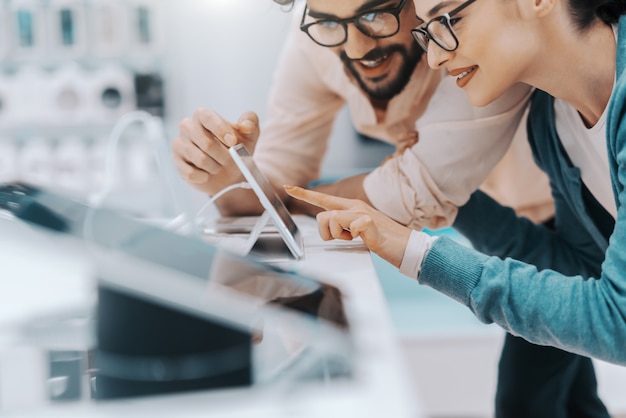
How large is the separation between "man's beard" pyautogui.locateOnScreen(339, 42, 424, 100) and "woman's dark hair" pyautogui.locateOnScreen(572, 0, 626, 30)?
332 mm

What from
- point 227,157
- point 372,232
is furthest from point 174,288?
point 227,157

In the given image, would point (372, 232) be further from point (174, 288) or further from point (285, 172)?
point (285, 172)

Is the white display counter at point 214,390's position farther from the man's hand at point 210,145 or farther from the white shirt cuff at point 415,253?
the man's hand at point 210,145

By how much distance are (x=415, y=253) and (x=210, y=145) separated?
395 millimetres

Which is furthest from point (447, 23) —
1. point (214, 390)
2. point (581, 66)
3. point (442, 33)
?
point (214, 390)

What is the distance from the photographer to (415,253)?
2.67 ft

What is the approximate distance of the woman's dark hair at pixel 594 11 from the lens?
857 millimetres

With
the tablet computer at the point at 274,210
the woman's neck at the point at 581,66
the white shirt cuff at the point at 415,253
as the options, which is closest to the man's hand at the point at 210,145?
the tablet computer at the point at 274,210

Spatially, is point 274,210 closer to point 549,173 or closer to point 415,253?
point 415,253

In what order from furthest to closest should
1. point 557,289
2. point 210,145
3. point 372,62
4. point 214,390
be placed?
point 372,62, point 210,145, point 557,289, point 214,390

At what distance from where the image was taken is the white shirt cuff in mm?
813

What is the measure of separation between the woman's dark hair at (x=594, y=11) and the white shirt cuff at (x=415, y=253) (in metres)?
0.34

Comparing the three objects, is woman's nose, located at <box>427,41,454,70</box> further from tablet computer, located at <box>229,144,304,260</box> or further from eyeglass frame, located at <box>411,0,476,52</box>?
tablet computer, located at <box>229,144,304,260</box>

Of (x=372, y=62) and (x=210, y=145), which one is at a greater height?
(x=372, y=62)
